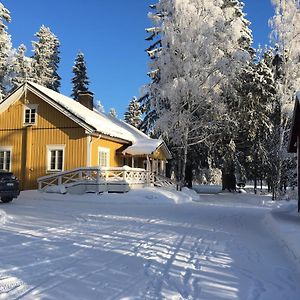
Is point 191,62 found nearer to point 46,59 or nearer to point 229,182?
point 229,182

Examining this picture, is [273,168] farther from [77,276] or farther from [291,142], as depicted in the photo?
[77,276]

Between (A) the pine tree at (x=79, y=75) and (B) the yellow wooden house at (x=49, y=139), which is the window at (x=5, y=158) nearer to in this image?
(B) the yellow wooden house at (x=49, y=139)

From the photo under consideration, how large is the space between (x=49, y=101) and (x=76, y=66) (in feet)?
80.5

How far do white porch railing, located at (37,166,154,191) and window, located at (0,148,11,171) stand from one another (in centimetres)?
386

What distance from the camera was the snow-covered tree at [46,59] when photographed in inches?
1741

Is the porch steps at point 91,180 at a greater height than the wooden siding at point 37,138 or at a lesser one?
lesser

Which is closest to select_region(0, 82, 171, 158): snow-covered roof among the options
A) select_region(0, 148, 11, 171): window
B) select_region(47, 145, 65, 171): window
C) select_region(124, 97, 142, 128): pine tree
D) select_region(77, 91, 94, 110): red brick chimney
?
select_region(47, 145, 65, 171): window

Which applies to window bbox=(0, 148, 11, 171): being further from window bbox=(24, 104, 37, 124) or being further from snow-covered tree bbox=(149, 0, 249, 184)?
snow-covered tree bbox=(149, 0, 249, 184)

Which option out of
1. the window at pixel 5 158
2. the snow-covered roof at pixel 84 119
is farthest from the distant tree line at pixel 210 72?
the window at pixel 5 158

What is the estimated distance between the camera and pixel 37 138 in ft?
84.7

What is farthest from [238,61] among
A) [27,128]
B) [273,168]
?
[27,128]

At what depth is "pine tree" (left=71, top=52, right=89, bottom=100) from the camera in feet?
158

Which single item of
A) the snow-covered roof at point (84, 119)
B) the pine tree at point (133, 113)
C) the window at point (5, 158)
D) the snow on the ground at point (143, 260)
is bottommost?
the snow on the ground at point (143, 260)

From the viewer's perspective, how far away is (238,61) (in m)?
26.0
